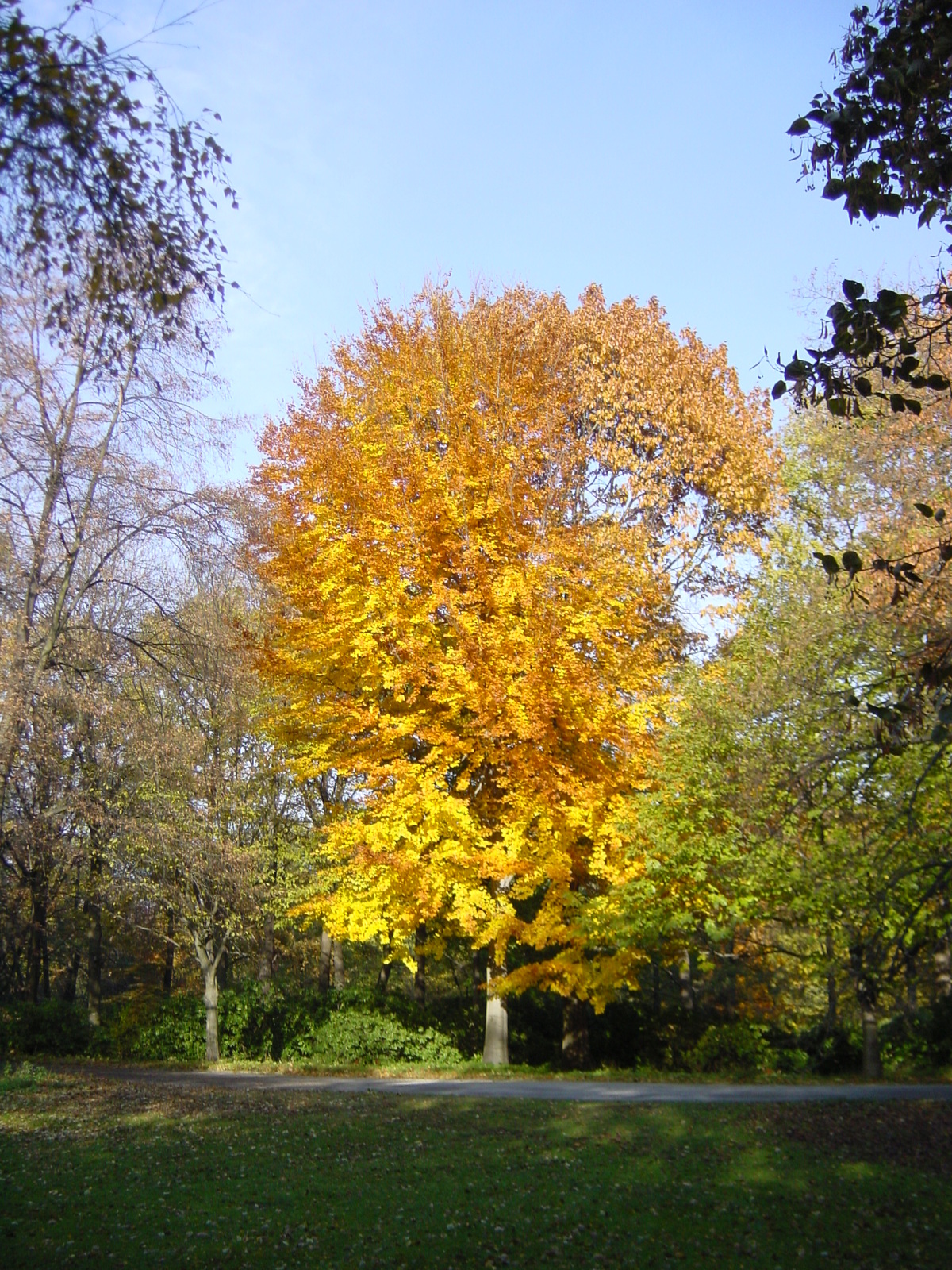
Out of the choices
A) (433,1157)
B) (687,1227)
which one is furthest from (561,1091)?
(687,1227)

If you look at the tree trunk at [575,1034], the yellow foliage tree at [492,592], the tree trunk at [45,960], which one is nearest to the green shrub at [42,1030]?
the tree trunk at [45,960]

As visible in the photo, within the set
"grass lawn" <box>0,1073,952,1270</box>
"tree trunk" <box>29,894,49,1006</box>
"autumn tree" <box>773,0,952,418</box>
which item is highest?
"autumn tree" <box>773,0,952,418</box>

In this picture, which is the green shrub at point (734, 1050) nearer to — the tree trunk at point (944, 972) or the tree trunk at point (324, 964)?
the tree trunk at point (944, 972)

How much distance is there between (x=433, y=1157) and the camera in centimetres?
848

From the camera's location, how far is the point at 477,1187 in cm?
743

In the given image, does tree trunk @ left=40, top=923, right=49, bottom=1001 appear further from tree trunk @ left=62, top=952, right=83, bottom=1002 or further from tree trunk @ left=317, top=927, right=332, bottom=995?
tree trunk @ left=317, top=927, right=332, bottom=995

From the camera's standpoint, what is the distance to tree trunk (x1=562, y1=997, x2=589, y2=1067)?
18.3 metres

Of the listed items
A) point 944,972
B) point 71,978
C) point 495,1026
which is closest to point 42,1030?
point 495,1026

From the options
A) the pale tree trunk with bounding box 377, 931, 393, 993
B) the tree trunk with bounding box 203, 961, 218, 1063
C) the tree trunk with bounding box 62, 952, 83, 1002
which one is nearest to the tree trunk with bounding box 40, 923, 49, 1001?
the tree trunk with bounding box 62, 952, 83, 1002

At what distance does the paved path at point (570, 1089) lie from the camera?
1226 centimetres

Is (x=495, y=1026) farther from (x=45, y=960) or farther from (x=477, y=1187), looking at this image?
(x=45, y=960)

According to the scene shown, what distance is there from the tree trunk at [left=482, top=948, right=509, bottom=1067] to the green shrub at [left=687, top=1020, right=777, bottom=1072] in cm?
→ 360

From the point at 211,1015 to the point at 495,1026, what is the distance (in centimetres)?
626

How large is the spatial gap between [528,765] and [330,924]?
440 centimetres
